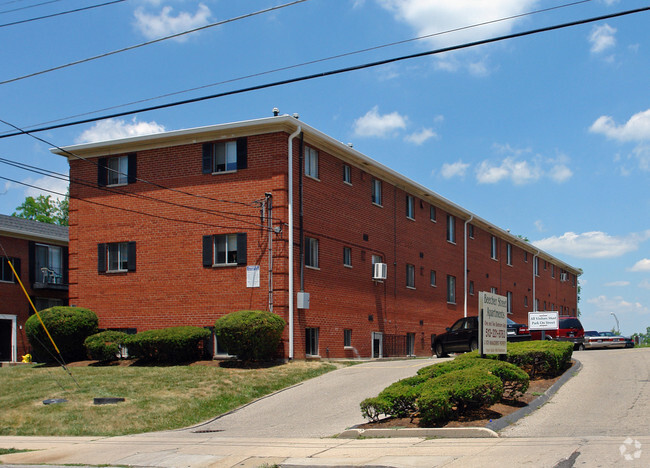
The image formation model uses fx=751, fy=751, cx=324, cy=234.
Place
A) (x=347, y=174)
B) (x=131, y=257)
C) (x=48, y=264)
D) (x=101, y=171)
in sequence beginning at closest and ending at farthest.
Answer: (x=131, y=257), (x=101, y=171), (x=347, y=174), (x=48, y=264)

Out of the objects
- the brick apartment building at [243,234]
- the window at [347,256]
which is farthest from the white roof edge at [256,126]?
the window at [347,256]

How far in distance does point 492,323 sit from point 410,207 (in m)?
21.0

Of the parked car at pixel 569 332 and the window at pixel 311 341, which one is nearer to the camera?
the window at pixel 311 341

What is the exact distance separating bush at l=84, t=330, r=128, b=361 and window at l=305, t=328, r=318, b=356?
6591mm

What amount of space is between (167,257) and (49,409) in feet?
34.4

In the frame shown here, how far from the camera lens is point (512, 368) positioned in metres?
15.2

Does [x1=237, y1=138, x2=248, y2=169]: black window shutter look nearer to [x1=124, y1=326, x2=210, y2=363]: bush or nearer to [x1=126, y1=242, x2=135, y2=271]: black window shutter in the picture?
[x1=126, y1=242, x2=135, y2=271]: black window shutter

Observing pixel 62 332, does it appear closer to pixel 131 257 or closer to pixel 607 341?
pixel 131 257

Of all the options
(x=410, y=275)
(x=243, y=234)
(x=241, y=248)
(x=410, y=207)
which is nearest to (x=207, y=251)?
(x=241, y=248)

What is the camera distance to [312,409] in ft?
61.5

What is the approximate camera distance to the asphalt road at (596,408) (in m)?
12.8

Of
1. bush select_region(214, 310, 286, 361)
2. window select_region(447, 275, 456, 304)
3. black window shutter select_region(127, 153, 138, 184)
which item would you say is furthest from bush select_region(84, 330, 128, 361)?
window select_region(447, 275, 456, 304)

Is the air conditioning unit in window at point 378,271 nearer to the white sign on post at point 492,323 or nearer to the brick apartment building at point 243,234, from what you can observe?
the brick apartment building at point 243,234

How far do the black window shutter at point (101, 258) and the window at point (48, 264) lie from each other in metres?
10.9
